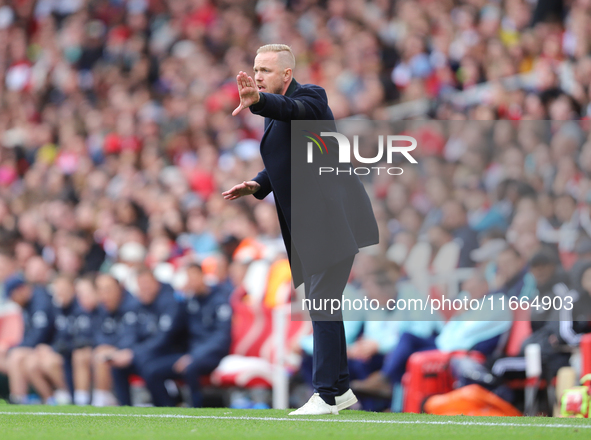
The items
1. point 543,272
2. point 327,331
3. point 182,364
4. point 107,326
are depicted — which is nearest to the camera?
point 327,331

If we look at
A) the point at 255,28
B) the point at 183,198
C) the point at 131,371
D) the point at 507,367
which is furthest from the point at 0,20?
the point at 507,367

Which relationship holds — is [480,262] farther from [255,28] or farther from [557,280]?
[255,28]

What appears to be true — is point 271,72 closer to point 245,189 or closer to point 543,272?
point 245,189

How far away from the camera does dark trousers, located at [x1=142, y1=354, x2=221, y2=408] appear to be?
7.65 metres

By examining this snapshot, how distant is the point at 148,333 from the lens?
27.5ft

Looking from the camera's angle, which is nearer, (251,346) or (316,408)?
(316,408)

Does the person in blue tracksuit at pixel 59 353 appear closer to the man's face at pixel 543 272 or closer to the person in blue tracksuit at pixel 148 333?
the person in blue tracksuit at pixel 148 333

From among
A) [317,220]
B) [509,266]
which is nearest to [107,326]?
[509,266]

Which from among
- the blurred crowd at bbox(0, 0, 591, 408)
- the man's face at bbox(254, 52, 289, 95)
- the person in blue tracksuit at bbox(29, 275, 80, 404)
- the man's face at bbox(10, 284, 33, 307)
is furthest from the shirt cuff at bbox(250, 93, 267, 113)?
the man's face at bbox(10, 284, 33, 307)

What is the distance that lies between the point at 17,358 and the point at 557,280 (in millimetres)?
5776

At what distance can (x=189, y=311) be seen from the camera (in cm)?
814

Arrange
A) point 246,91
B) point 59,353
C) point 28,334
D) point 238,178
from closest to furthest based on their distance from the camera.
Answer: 1. point 246,91
2. point 59,353
3. point 28,334
4. point 238,178

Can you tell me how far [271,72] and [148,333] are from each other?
443 cm

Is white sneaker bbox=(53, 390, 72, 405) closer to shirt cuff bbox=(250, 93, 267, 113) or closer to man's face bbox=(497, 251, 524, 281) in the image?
man's face bbox=(497, 251, 524, 281)
